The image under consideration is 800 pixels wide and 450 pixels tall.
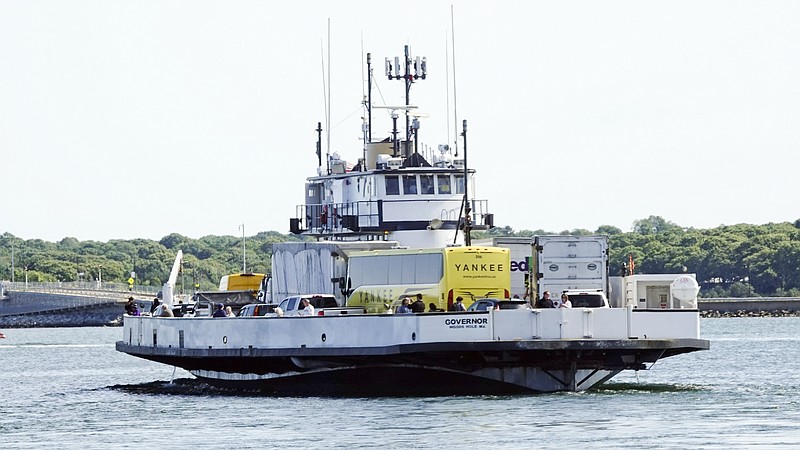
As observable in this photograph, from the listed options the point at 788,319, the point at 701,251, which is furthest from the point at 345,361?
the point at 701,251

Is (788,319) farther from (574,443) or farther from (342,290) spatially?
(574,443)

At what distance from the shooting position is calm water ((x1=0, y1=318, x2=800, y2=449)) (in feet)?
103

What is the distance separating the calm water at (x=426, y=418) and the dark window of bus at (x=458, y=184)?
6824 mm

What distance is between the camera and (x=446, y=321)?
37406 millimetres

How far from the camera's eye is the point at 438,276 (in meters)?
40.8

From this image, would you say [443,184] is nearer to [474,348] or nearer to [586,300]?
[586,300]

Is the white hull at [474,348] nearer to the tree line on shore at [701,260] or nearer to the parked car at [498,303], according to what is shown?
the parked car at [498,303]

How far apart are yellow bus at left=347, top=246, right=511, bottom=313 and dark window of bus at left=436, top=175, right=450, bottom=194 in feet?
19.0

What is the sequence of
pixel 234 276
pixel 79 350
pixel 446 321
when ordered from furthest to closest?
pixel 79 350 → pixel 234 276 → pixel 446 321

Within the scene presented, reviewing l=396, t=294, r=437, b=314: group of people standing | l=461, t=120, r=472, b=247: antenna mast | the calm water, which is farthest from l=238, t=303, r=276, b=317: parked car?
l=461, t=120, r=472, b=247: antenna mast

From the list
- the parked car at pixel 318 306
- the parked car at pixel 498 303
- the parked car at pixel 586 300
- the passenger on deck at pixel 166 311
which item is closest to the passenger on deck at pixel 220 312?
the parked car at pixel 318 306

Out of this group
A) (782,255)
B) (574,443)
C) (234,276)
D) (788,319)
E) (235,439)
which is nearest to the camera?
(574,443)

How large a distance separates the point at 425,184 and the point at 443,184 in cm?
50

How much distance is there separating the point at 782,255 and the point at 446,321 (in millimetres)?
115163
